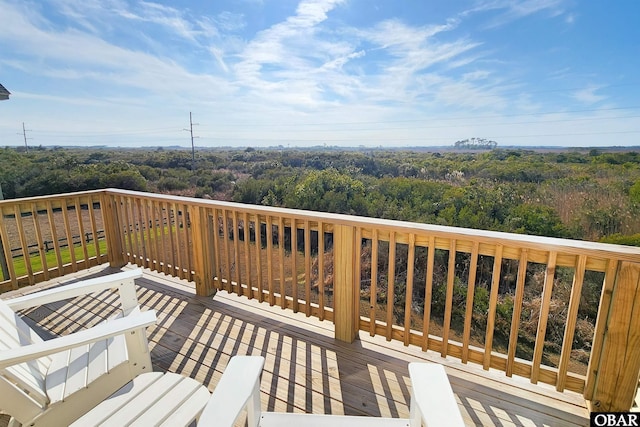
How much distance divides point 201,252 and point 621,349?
10.3 feet

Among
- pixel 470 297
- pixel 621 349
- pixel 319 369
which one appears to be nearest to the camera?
pixel 621 349

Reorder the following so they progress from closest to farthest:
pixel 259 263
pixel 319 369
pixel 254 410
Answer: pixel 254 410
pixel 319 369
pixel 259 263

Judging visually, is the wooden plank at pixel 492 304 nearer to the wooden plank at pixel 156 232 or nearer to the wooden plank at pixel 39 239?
the wooden plank at pixel 156 232

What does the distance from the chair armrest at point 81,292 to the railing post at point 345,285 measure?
132 cm

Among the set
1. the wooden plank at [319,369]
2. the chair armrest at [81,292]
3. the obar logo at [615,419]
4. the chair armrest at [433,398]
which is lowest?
the wooden plank at [319,369]

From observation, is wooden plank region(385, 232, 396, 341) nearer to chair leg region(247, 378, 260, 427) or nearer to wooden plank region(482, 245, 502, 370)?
wooden plank region(482, 245, 502, 370)

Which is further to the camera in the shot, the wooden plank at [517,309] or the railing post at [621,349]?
the wooden plank at [517,309]

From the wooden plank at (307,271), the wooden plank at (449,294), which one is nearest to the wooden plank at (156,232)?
the wooden plank at (307,271)

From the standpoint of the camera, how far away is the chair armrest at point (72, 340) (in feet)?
3.59

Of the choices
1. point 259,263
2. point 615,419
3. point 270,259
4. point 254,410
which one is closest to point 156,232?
point 259,263

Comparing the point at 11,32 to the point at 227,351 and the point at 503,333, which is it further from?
the point at 503,333

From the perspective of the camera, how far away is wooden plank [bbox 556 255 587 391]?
5.38 feet

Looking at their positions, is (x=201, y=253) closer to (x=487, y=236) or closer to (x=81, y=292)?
(x=81, y=292)

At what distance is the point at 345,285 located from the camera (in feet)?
7.72
